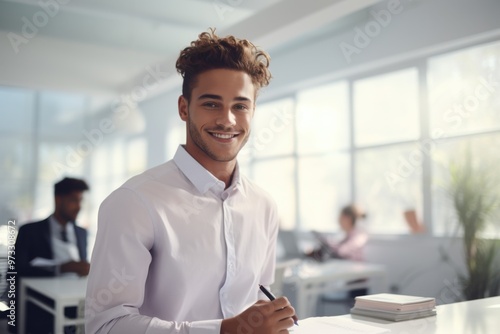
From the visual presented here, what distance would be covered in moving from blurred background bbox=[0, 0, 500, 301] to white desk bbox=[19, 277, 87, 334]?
104 inches

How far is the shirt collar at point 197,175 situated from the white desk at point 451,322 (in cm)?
58

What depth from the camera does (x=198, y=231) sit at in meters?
1.56

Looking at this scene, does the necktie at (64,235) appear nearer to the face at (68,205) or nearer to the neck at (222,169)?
the face at (68,205)

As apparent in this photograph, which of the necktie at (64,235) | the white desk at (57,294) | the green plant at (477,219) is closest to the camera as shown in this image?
the white desk at (57,294)

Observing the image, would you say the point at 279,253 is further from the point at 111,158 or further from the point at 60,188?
the point at 111,158

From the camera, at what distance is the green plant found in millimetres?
4652

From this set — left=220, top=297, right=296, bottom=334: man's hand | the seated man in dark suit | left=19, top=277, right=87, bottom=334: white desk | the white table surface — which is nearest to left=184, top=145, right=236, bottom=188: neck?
left=220, top=297, right=296, bottom=334: man's hand

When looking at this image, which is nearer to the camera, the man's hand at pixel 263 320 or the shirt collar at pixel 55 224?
the man's hand at pixel 263 320

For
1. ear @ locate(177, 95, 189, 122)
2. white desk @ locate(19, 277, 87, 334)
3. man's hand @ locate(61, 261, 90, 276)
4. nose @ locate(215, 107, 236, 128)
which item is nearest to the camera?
nose @ locate(215, 107, 236, 128)

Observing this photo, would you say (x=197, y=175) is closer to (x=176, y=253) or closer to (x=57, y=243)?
(x=176, y=253)

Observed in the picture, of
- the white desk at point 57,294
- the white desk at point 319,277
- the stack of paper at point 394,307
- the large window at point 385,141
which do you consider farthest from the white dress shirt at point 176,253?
the large window at point 385,141

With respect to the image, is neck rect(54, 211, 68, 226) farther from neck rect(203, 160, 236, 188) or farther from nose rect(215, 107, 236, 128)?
nose rect(215, 107, 236, 128)

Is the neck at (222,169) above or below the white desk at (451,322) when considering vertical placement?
→ above

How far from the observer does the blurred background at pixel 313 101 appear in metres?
5.46
